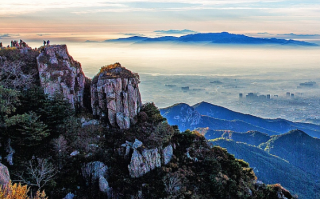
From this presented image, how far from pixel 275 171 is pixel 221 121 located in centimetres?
6843

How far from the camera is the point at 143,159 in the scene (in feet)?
88.4

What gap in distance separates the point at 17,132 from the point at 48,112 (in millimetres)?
3472

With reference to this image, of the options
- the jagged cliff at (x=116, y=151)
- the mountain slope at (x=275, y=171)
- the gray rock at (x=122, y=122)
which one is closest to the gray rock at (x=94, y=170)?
the jagged cliff at (x=116, y=151)

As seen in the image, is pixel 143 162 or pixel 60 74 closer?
pixel 143 162

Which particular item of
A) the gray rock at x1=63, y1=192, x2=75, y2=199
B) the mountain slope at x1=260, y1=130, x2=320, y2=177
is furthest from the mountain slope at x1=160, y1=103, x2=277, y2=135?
the gray rock at x1=63, y1=192, x2=75, y2=199

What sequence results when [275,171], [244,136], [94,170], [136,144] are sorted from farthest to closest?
[244,136], [275,171], [136,144], [94,170]

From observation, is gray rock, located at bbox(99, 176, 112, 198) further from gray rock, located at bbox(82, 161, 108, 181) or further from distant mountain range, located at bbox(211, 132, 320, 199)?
distant mountain range, located at bbox(211, 132, 320, 199)

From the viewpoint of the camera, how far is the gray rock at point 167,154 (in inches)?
1127

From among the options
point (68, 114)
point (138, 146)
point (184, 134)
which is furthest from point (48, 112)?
point (184, 134)

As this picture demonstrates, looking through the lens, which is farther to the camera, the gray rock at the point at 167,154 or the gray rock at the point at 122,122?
the gray rock at the point at 122,122

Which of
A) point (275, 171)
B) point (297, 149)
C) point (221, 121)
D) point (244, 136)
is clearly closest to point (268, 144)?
point (297, 149)

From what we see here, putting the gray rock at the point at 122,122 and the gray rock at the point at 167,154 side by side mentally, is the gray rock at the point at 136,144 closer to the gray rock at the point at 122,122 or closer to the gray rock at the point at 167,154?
the gray rock at the point at 167,154

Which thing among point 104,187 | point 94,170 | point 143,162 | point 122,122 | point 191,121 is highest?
point 122,122

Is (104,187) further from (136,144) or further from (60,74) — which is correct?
(60,74)
